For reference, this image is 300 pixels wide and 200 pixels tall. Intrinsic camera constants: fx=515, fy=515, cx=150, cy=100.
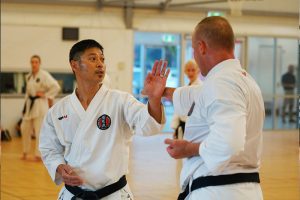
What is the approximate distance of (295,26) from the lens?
17234 mm

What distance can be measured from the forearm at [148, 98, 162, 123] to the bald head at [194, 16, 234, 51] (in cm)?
55

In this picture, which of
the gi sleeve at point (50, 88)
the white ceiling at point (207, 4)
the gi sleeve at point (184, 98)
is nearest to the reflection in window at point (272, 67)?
the white ceiling at point (207, 4)

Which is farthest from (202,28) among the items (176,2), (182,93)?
(176,2)

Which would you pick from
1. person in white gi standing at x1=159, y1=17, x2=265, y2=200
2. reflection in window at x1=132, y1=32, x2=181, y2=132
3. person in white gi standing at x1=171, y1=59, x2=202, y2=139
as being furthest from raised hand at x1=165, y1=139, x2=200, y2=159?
reflection in window at x1=132, y1=32, x2=181, y2=132

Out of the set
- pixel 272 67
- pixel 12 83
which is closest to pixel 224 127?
pixel 12 83

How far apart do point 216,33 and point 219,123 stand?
1.41ft

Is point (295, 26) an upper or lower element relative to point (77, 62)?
upper

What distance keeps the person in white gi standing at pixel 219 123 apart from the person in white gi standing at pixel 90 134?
0.62 metres

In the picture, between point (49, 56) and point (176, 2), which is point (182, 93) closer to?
point (49, 56)

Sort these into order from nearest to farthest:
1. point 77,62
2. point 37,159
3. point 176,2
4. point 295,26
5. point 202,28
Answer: point 202,28 → point 77,62 → point 37,159 → point 176,2 → point 295,26

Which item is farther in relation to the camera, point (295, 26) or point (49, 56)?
point (295, 26)

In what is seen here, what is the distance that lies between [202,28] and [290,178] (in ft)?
21.3

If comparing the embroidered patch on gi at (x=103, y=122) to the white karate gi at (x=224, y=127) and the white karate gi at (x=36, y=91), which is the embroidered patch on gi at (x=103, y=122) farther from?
the white karate gi at (x=36, y=91)

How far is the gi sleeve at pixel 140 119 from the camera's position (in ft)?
9.39
